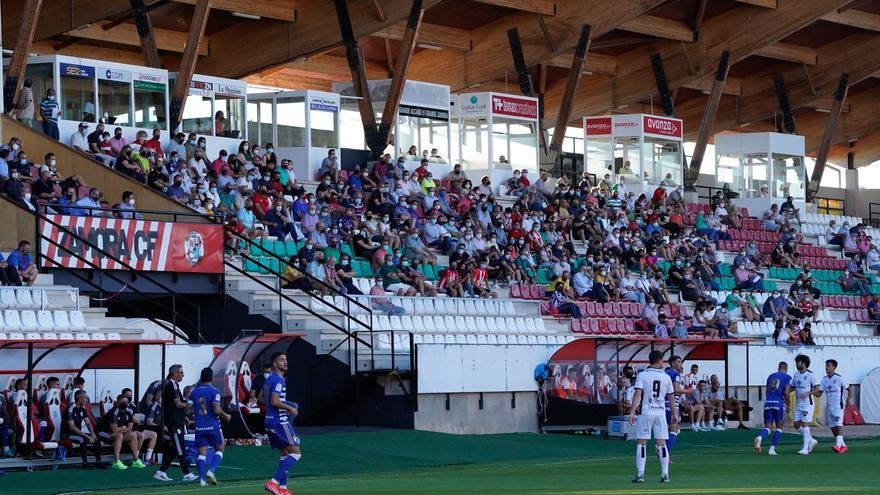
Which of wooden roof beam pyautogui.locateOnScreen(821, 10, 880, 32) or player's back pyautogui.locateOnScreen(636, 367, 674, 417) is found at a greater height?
wooden roof beam pyautogui.locateOnScreen(821, 10, 880, 32)

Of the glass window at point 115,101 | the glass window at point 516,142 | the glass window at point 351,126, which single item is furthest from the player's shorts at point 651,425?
the glass window at point 516,142

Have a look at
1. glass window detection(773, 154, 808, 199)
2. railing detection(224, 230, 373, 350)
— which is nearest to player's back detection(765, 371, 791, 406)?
railing detection(224, 230, 373, 350)

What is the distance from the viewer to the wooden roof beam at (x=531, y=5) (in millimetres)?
49469

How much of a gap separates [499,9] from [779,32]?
30.8 feet

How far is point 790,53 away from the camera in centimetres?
5978

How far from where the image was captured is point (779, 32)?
52719 millimetres

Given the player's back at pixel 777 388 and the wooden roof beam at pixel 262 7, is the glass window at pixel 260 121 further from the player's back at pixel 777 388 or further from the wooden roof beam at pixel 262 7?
the player's back at pixel 777 388

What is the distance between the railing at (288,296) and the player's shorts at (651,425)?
9.86 meters

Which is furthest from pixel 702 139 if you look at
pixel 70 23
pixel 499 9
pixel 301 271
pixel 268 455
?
pixel 268 455

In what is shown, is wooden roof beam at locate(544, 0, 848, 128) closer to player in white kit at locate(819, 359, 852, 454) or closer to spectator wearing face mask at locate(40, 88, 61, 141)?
player in white kit at locate(819, 359, 852, 454)

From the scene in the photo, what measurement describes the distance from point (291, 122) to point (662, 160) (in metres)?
16.4

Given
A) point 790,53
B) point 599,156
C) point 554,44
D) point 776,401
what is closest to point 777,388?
point 776,401

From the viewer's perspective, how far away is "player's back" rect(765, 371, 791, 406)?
27.1 m

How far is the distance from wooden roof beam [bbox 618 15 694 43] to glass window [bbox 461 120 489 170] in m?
5.98
